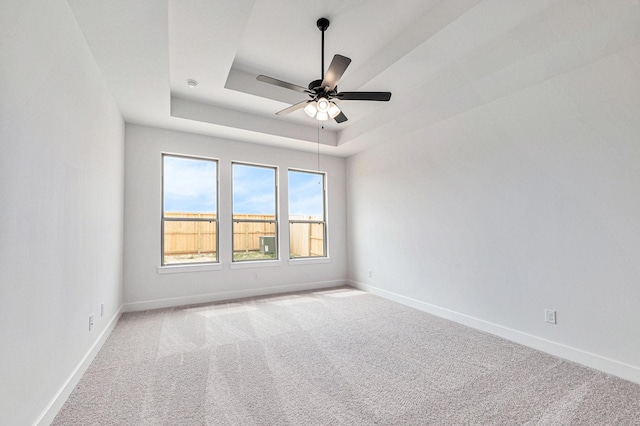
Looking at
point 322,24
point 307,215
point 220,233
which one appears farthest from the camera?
point 307,215

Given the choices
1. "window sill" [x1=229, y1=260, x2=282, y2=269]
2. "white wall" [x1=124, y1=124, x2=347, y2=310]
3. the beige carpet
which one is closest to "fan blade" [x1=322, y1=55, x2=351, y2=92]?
the beige carpet

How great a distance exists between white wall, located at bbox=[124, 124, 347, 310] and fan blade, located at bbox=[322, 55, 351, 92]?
263cm

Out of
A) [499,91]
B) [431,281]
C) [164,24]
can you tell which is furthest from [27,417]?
[499,91]

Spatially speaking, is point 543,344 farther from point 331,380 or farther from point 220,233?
point 220,233

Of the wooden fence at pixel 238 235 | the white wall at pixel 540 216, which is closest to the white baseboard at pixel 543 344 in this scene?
the white wall at pixel 540 216

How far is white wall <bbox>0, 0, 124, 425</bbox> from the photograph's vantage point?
4.49 ft

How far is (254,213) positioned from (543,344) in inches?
164

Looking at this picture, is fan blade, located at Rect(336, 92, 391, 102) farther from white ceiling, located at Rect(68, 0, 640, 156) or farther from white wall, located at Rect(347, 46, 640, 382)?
white wall, located at Rect(347, 46, 640, 382)

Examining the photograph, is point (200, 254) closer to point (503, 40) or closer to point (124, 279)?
point (124, 279)

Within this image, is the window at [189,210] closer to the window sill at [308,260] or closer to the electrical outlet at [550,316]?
the window sill at [308,260]

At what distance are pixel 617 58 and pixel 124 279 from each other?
5.72m

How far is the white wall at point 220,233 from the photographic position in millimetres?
4039

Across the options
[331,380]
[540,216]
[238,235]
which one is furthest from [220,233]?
[540,216]

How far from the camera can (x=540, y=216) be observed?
112 inches
